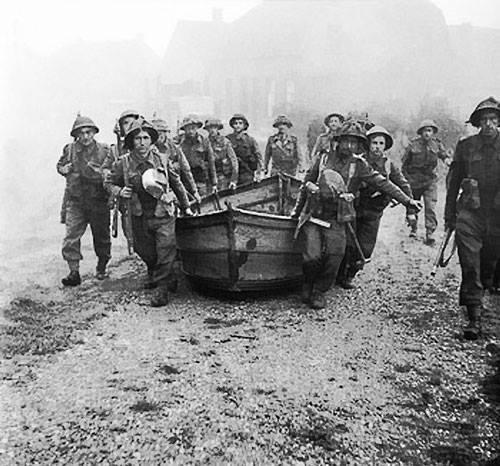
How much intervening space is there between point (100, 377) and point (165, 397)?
65 cm

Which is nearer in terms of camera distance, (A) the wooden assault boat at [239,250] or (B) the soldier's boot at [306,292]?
(A) the wooden assault boat at [239,250]

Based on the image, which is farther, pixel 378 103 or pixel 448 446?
pixel 378 103

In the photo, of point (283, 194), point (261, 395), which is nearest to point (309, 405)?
point (261, 395)

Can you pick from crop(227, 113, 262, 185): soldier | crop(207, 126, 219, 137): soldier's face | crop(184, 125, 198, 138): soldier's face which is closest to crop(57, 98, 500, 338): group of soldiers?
crop(184, 125, 198, 138): soldier's face

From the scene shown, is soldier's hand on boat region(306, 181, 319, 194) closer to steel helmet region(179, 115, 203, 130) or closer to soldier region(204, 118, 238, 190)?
steel helmet region(179, 115, 203, 130)

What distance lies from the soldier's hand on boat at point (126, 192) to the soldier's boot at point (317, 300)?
93.8 inches

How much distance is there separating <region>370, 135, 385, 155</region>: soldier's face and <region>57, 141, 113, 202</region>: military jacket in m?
3.34

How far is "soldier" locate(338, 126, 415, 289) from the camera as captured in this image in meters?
6.92

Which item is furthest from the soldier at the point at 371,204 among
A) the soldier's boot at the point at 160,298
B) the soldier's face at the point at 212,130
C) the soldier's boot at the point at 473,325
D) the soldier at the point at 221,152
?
the soldier's face at the point at 212,130

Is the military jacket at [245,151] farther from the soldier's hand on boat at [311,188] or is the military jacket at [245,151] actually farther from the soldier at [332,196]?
the soldier's hand on boat at [311,188]

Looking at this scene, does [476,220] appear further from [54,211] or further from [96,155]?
[54,211]

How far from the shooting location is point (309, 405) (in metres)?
3.97

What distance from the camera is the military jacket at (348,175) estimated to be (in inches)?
241

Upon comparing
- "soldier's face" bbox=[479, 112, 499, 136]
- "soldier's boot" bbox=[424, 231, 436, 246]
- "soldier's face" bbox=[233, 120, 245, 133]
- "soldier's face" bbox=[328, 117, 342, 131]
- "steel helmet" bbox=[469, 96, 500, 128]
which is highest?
"steel helmet" bbox=[469, 96, 500, 128]
